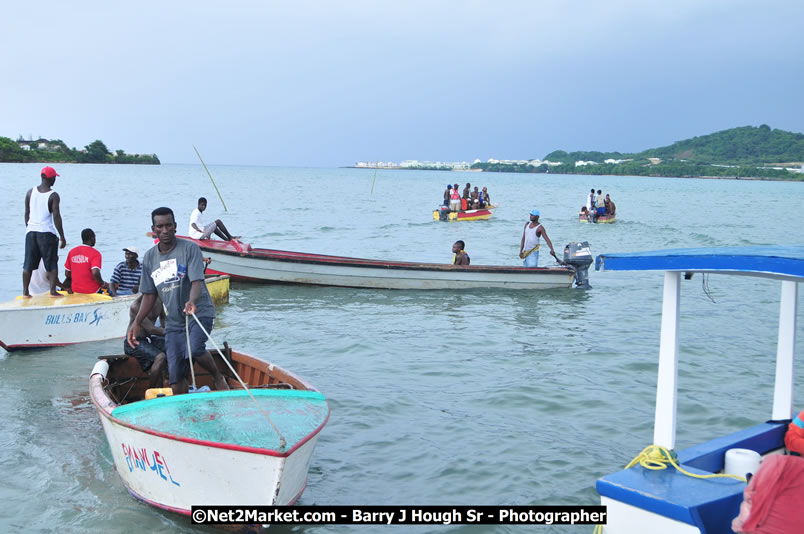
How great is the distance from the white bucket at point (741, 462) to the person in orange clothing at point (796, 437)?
409 millimetres

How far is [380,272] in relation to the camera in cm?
1591

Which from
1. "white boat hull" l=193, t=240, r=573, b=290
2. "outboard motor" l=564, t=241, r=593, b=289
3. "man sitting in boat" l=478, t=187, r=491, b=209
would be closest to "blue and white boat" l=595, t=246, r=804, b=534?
"white boat hull" l=193, t=240, r=573, b=290

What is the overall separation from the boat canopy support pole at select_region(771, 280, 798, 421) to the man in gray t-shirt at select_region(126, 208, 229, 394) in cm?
467

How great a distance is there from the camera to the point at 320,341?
11.7m

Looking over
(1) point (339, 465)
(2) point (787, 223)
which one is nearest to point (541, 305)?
(1) point (339, 465)

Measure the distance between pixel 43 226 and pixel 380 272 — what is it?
7491 millimetres

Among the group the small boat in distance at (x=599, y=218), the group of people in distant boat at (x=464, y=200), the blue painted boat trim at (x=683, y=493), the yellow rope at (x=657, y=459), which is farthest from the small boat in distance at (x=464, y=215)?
the yellow rope at (x=657, y=459)

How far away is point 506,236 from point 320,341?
20.3 metres

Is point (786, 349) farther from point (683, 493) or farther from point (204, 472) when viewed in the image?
point (204, 472)

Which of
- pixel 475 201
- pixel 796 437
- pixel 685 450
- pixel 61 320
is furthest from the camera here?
pixel 475 201

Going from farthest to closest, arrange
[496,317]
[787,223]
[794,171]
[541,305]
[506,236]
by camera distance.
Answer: [794,171] → [787,223] → [506,236] → [541,305] → [496,317]

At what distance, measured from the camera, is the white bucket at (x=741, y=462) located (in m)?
4.35

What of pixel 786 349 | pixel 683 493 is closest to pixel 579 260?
pixel 786 349

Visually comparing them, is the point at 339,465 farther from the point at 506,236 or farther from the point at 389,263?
the point at 506,236
